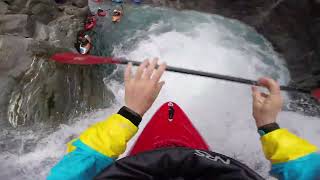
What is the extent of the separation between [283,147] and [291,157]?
0.04 m

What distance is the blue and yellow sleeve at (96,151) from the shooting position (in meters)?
1.27

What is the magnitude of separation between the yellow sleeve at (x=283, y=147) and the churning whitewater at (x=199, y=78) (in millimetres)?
2732

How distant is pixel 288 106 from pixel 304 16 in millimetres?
1590

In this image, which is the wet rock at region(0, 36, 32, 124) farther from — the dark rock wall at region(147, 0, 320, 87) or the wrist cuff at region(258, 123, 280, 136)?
the dark rock wall at region(147, 0, 320, 87)

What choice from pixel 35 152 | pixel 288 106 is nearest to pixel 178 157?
pixel 35 152

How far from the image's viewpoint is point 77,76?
4.49 m

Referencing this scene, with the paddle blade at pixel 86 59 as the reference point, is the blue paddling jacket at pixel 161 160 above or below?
below

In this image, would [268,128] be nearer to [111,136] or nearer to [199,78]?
[111,136]

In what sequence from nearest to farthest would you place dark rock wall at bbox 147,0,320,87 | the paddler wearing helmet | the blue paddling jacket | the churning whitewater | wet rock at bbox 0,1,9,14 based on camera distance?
the blue paddling jacket
the churning whitewater
wet rock at bbox 0,1,9,14
dark rock wall at bbox 147,0,320,87
the paddler wearing helmet

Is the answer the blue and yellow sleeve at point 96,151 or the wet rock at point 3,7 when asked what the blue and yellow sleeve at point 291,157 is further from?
the wet rock at point 3,7

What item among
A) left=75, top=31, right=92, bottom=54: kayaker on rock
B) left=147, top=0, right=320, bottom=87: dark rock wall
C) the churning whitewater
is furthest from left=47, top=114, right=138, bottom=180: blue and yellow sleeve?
left=147, top=0, right=320, bottom=87: dark rock wall

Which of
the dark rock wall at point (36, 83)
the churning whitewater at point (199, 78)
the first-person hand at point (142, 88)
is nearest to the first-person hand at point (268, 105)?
the first-person hand at point (142, 88)

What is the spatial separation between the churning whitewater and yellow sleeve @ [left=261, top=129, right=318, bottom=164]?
2732 mm

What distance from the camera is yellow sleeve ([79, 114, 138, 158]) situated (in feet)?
4.17
